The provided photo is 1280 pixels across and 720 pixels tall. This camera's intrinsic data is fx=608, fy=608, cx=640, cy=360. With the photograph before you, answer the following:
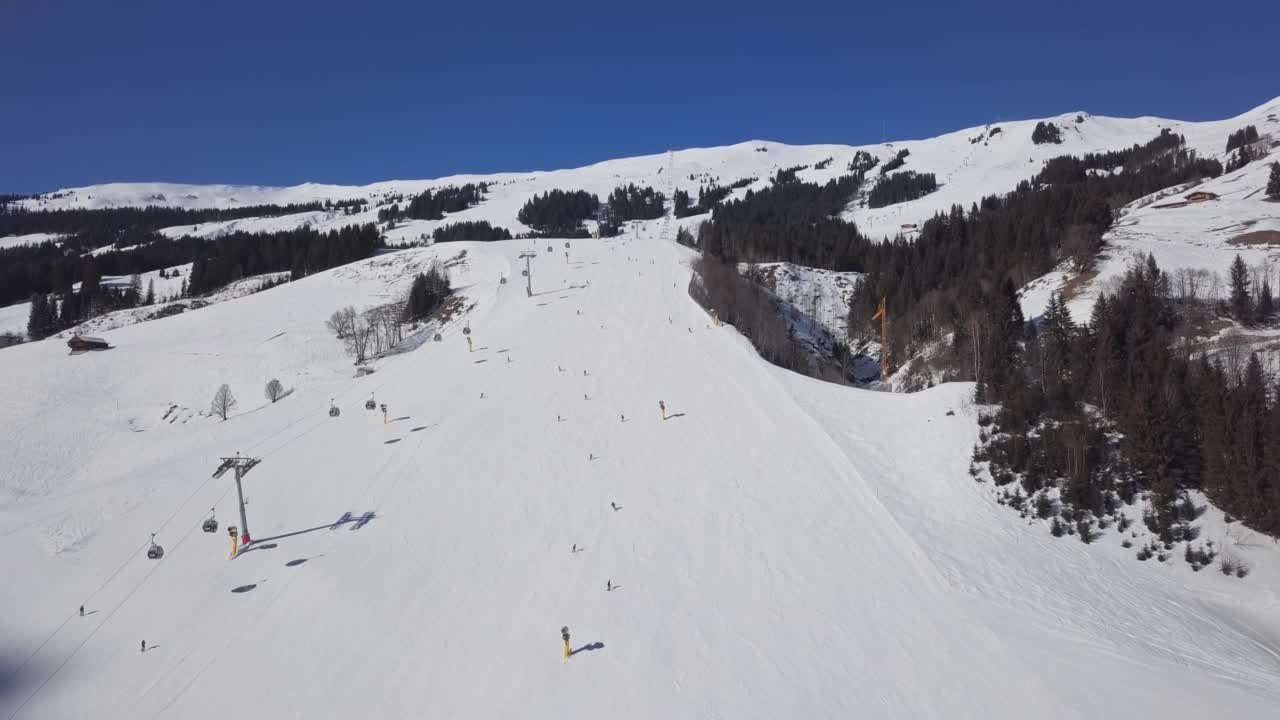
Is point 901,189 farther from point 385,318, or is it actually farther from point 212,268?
point 212,268

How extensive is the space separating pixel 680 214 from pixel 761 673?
7154 inches

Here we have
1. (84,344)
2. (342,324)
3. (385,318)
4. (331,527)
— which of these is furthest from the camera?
(385,318)

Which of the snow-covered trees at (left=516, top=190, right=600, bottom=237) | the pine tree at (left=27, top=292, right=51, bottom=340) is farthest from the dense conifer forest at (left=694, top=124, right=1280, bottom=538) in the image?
the snow-covered trees at (left=516, top=190, right=600, bottom=237)

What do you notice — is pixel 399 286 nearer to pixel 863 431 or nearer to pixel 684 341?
pixel 684 341

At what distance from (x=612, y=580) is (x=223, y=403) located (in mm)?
40139

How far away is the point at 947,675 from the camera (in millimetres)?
12359

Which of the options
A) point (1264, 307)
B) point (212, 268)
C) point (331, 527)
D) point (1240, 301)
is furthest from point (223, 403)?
point (212, 268)

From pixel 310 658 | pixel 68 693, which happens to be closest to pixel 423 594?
pixel 310 658

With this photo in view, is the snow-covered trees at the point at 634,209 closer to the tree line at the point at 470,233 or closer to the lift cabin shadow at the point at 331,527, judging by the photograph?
the tree line at the point at 470,233

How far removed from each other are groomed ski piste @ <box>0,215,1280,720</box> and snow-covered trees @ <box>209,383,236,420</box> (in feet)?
44.7

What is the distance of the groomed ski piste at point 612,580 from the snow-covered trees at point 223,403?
44.7 feet

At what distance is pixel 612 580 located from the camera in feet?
52.9

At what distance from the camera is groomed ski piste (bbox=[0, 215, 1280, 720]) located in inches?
487

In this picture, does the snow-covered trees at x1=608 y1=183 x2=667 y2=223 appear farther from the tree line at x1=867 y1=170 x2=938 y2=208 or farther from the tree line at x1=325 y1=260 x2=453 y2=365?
the tree line at x1=325 y1=260 x2=453 y2=365
